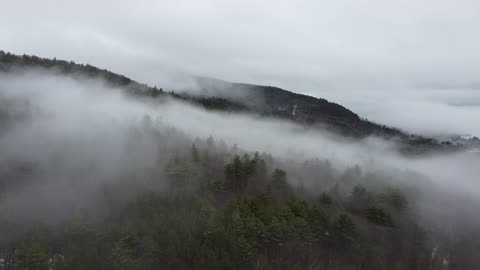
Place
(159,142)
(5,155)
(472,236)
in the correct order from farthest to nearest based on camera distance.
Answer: (159,142) < (472,236) < (5,155)

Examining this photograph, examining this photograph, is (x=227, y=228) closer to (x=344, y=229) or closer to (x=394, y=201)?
(x=344, y=229)

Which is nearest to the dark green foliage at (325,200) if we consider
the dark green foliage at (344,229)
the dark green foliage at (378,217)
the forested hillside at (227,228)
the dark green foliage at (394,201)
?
the forested hillside at (227,228)

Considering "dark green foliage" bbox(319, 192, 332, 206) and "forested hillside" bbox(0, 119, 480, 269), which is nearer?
"forested hillside" bbox(0, 119, 480, 269)

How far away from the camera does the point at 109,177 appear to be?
127m

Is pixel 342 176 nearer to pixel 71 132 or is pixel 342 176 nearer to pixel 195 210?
pixel 195 210

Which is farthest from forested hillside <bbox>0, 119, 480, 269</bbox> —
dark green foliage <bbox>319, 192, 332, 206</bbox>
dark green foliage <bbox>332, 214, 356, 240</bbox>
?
dark green foliage <bbox>319, 192, 332, 206</bbox>

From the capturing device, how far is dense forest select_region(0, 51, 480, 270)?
289ft

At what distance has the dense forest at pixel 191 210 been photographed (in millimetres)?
87938

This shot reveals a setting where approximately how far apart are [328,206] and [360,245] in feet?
61.9

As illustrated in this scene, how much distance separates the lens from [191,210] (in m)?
107

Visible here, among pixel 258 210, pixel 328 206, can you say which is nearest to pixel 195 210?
pixel 258 210

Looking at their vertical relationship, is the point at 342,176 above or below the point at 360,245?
above

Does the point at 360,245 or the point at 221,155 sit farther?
the point at 221,155

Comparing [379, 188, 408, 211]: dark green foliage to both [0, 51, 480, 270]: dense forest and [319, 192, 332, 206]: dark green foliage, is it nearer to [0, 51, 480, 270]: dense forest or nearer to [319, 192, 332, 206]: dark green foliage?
[0, 51, 480, 270]: dense forest
